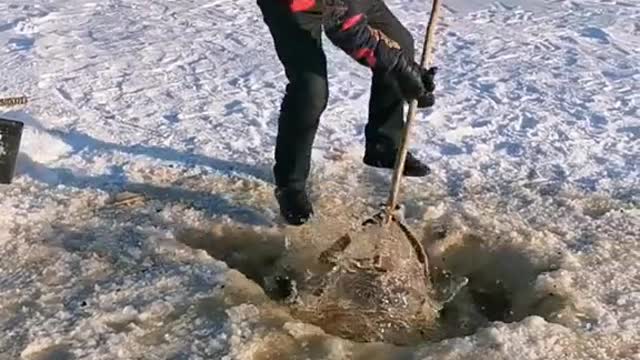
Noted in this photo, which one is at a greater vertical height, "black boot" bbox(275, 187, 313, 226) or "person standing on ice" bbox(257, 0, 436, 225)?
"person standing on ice" bbox(257, 0, 436, 225)

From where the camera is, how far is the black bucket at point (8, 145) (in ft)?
15.1

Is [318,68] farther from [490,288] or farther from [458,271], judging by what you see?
[490,288]

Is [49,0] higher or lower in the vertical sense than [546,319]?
lower

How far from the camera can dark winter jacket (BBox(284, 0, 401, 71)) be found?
→ 394cm

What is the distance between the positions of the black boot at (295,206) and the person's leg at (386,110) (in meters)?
0.53

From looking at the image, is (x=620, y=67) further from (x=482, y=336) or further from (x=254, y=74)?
(x=482, y=336)

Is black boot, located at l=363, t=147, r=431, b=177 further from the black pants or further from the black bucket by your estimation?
the black bucket

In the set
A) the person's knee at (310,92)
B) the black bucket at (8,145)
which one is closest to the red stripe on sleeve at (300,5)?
the person's knee at (310,92)

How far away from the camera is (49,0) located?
7301mm

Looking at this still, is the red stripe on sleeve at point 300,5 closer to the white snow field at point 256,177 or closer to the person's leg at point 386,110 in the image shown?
the person's leg at point 386,110

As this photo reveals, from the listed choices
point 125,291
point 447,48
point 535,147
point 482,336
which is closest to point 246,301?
point 125,291

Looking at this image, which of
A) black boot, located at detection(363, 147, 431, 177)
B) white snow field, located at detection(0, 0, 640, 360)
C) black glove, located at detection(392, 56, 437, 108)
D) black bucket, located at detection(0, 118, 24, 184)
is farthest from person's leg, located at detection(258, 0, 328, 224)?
black bucket, located at detection(0, 118, 24, 184)

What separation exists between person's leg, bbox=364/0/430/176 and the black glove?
0.90ft

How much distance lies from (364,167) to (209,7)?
8.68 feet
